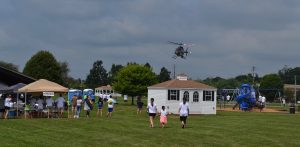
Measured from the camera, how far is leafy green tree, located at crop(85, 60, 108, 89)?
17688 cm

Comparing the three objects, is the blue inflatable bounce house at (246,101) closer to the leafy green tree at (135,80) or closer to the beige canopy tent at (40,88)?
the leafy green tree at (135,80)

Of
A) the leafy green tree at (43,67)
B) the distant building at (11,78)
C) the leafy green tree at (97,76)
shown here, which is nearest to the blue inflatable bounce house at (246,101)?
the distant building at (11,78)

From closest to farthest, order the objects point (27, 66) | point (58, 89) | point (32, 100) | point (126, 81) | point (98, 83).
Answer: point (58, 89) < point (32, 100) < point (126, 81) < point (27, 66) < point (98, 83)

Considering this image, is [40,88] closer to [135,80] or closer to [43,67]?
[135,80]

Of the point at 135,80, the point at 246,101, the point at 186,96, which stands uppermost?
the point at 135,80

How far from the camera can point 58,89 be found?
37594 mm

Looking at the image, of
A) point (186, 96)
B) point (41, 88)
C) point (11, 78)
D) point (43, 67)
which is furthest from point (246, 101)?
point (43, 67)

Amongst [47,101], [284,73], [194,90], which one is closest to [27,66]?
[194,90]

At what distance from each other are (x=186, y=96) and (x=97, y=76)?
130722 mm

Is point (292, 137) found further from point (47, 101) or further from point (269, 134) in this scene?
point (47, 101)

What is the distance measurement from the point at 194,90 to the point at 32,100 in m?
15.3

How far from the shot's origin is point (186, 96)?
49.7m

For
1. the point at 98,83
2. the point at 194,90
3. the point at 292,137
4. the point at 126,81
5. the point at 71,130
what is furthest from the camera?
the point at 98,83

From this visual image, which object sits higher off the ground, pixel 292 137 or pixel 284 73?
pixel 284 73
